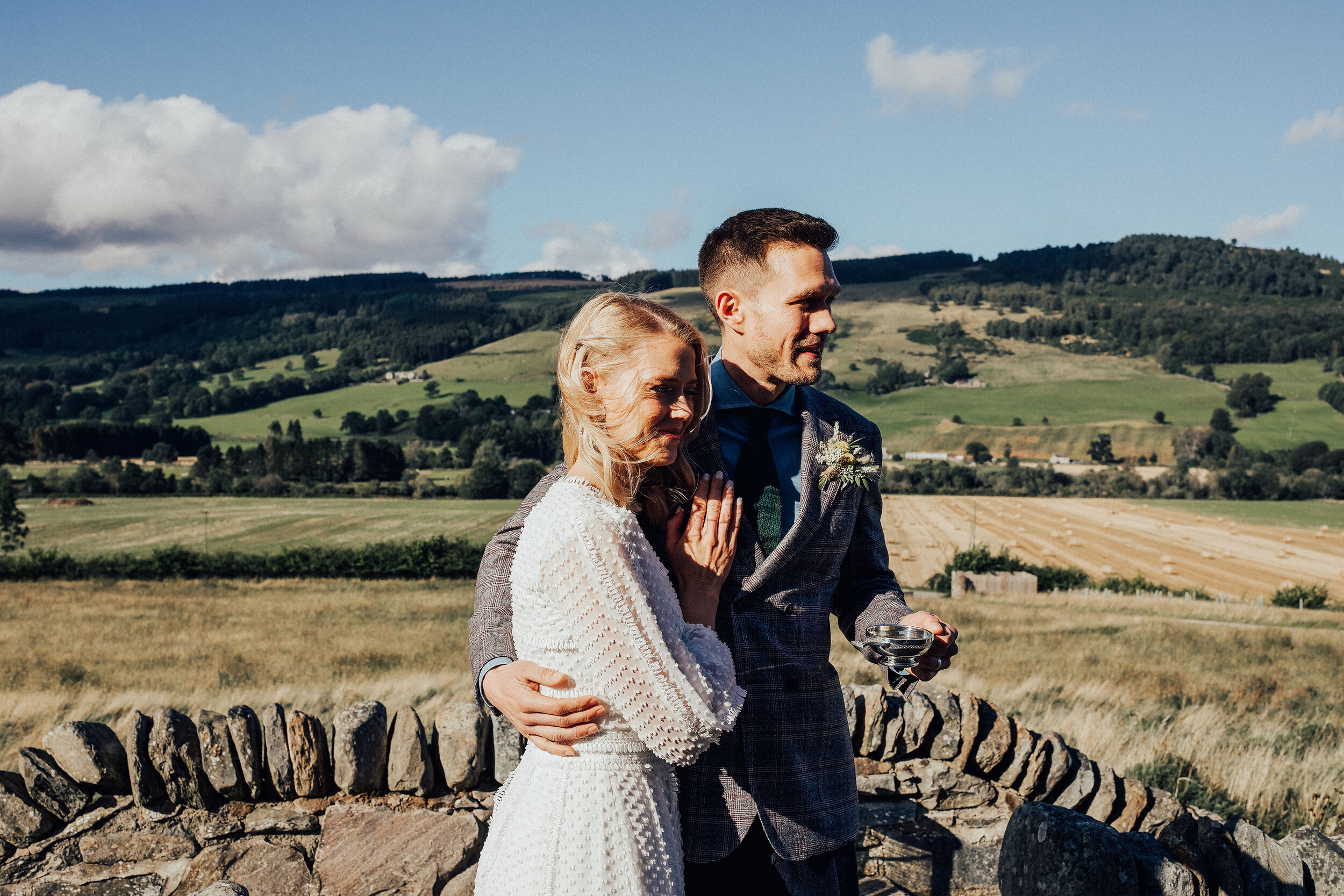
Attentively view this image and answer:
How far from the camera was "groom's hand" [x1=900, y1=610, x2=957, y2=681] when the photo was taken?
2223 mm

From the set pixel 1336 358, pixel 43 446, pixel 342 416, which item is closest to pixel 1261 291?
pixel 1336 358

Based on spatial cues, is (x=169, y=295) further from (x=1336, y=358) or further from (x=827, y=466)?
(x=827, y=466)

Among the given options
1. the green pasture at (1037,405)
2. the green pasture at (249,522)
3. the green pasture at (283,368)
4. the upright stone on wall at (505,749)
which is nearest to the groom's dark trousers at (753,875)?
the upright stone on wall at (505,749)

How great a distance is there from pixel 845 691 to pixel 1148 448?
242ft

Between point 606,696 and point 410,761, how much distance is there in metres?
2.42

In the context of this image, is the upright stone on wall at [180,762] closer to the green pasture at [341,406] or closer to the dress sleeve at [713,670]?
the dress sleeve at [713,670]

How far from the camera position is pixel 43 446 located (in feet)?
236

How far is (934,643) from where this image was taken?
7.25 ft

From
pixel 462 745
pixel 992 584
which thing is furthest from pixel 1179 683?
pixel 992 584

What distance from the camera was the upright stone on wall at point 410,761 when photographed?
3.73 metres

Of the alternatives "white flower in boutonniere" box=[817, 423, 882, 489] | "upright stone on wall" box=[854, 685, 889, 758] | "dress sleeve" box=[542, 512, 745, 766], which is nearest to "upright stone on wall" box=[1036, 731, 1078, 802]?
"upright stone on wall" box=[854, 685, 889, 758]

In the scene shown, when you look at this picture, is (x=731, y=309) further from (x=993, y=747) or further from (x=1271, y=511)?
(x=1271, y=511)

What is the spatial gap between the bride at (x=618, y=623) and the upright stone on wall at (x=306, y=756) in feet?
6.97

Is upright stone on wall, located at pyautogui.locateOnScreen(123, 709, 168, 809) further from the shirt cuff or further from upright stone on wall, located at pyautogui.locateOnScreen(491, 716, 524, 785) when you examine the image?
the shirt cuff
